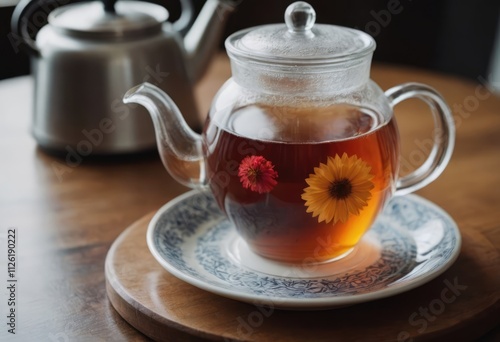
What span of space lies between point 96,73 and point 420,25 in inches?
62.6

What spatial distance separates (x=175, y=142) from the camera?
2.81ft

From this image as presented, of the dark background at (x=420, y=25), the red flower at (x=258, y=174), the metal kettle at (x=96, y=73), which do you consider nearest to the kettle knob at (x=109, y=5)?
the metal kettle at (x=96, y=73)

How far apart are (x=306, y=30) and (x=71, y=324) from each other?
396mm

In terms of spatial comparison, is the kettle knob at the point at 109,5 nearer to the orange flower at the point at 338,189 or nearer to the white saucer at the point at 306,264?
the white saucer at the point at 306,264

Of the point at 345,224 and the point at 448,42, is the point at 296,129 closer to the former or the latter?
the point at 345,224

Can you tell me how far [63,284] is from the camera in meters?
0.81

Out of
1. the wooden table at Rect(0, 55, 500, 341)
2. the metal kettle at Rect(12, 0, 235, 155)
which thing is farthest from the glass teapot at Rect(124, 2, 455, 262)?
the metal kettle at Rect(12, 0, 235, 155)

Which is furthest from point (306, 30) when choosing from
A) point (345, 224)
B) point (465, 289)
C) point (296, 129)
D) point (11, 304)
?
point (11, 304)

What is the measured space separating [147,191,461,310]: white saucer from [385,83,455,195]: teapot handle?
6 centimetres

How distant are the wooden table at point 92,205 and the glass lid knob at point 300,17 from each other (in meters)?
0.30

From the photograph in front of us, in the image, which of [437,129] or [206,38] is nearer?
[437,129]

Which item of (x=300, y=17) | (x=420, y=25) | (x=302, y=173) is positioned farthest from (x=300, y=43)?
(x=420, y=25)

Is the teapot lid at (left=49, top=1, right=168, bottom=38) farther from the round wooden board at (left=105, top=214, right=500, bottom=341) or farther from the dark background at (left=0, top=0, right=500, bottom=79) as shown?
the dark background at (left=0, top=0, right=500, bottom=79)

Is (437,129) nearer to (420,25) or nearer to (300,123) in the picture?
(300,123)
